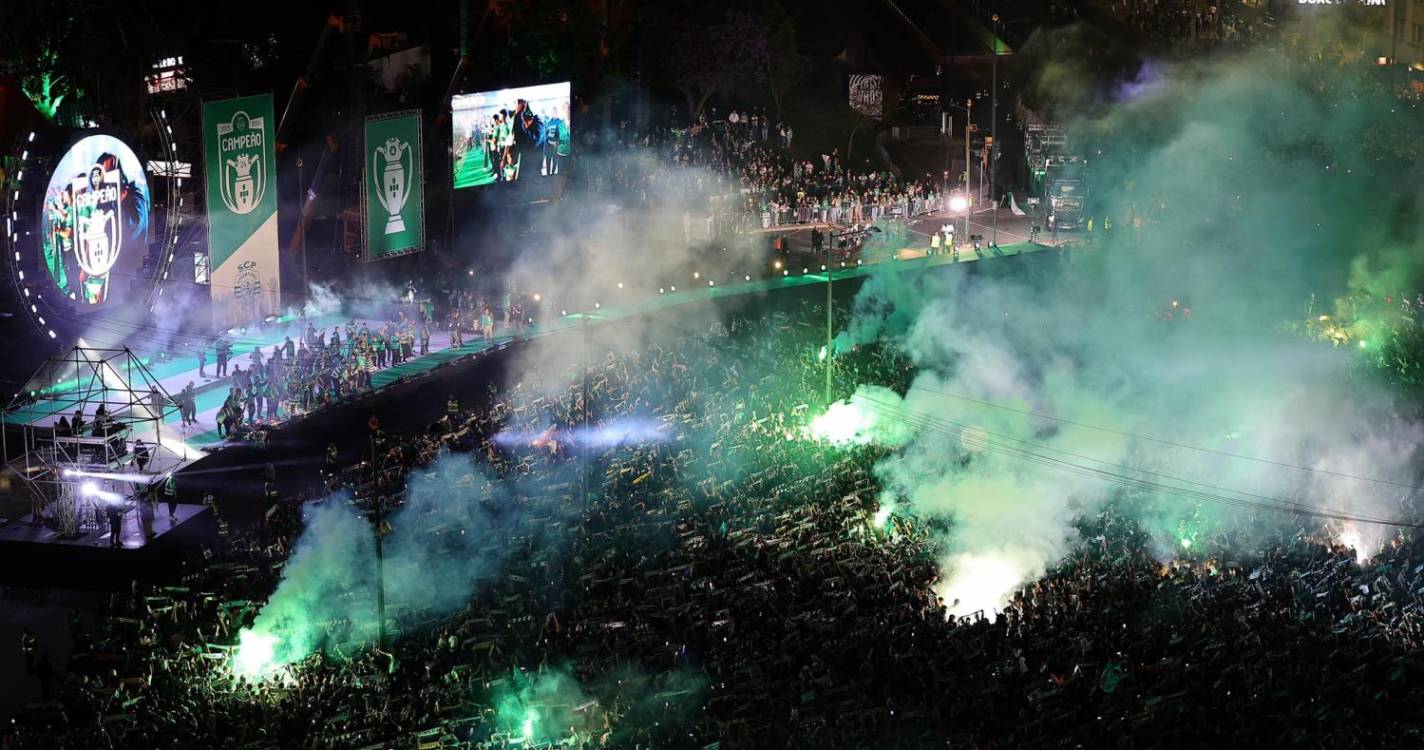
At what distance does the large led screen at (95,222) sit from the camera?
2527 cm

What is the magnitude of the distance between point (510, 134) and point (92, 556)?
1837cm

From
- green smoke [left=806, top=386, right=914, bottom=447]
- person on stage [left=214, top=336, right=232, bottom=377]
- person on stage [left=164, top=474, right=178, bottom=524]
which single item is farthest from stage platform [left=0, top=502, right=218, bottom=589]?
green smoke [left=806, top=386, right=914, bottom=447]

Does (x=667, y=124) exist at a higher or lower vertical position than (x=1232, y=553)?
higher

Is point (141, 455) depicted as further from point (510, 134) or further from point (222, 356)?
point (510, 134)

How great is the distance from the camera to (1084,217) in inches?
1576

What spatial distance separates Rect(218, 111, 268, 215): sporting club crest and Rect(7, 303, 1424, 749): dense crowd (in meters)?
7.65

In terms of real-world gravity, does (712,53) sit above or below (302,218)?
above

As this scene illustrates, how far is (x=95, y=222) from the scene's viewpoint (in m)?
26.3


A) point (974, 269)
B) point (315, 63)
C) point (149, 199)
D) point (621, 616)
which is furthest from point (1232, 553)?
point (315, 63)

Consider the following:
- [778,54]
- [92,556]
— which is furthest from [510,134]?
[92,556]

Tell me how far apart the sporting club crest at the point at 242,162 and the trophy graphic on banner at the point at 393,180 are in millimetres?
3151

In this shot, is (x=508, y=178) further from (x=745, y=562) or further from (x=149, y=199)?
(x=745, y=562)

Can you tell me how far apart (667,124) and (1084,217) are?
471 inches

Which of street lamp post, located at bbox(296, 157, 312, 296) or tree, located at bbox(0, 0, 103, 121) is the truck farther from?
tree, located at bbox(0, 0, 103, 121)
